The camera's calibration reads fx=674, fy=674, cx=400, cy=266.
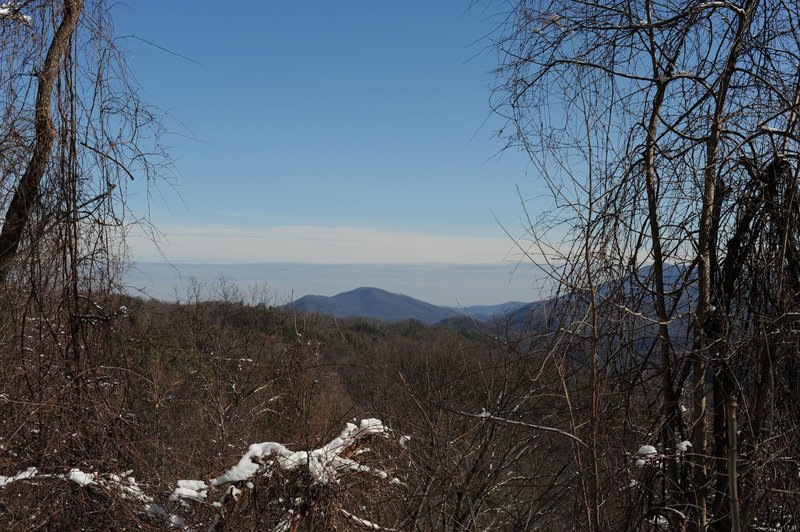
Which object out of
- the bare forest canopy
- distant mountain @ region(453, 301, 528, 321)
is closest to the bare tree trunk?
the bare forest canopy

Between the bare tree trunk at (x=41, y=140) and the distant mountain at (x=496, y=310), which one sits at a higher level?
the bare tree trunk at (x=41, y=140)

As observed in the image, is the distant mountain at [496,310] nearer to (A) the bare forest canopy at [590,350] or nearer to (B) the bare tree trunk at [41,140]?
(A) the bare forest canopy at [590,350]

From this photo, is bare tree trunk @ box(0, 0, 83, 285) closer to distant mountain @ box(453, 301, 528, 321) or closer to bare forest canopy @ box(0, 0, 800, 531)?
bare forest canopy @ box(0, 0, 800, 531)

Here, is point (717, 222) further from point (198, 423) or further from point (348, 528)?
point (198, 423)

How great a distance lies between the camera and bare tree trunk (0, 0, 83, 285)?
3.76 metres

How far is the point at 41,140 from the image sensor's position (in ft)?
12.4

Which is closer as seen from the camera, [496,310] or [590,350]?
[590,350]

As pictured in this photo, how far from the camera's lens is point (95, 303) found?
12.9 ft

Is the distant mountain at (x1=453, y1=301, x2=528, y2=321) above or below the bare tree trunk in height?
below

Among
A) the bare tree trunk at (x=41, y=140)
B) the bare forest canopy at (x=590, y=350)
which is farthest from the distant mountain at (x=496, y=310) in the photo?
the bare tree trunk at (x=41, y=140)

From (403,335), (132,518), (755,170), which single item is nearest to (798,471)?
(755,170)

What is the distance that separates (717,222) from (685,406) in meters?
0.73

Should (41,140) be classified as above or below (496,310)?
above

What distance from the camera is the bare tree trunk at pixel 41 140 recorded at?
376 centimetres
